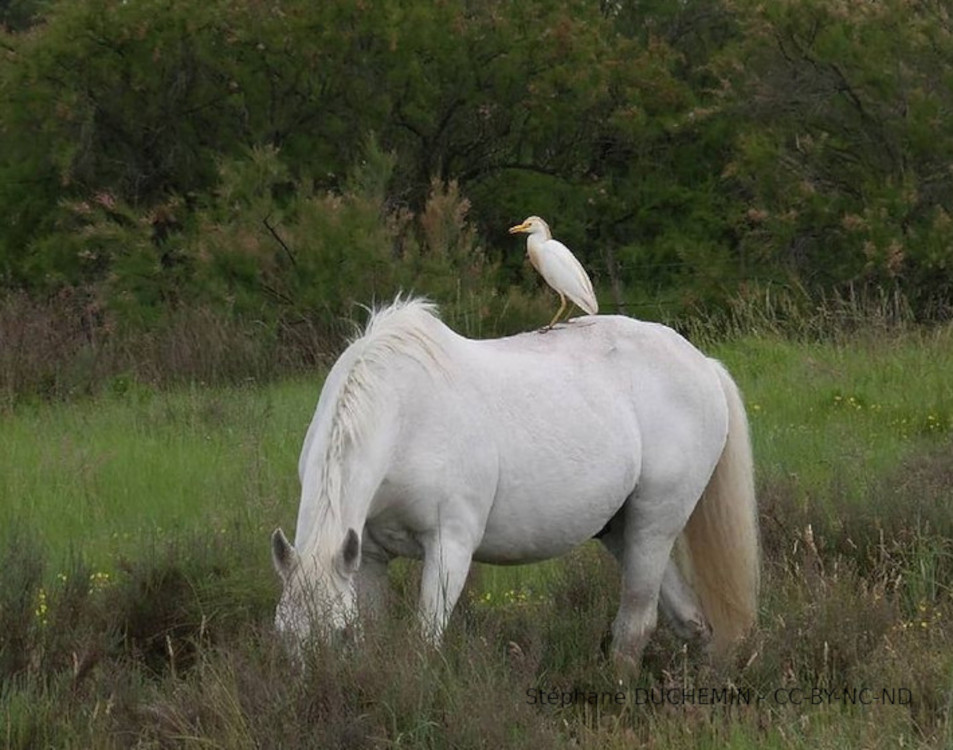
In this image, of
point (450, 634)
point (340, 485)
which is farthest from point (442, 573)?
point (340, 485)

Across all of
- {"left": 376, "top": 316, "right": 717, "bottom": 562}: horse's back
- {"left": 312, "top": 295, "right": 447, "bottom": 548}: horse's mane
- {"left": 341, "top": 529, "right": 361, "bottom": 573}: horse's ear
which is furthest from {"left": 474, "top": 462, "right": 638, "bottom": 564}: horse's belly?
{"left": 341, "top": 529, "right": 361, "bottom": 573}: horse's ear

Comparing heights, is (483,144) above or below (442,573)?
below

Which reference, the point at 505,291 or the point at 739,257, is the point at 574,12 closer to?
the point at 739,257

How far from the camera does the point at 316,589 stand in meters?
4.85

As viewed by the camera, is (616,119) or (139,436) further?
(616,119)

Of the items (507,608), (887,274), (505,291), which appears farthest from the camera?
(887,274)

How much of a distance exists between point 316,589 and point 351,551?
0.46ft

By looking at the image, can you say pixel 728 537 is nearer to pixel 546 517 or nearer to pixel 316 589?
pixel 546 517

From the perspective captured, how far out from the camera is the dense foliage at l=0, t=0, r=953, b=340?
18.2 m

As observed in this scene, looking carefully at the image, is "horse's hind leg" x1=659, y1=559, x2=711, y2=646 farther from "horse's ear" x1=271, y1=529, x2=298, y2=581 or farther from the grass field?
"horse's ear" x1=271, y1=529, x2=298, y2=581

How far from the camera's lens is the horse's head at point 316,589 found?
4836 mm

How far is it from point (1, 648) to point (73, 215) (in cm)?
1453

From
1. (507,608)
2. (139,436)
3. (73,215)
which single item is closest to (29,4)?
(73,215)

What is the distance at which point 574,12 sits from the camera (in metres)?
22.8
